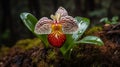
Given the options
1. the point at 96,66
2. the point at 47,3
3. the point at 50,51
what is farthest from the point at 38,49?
the point at 47,3

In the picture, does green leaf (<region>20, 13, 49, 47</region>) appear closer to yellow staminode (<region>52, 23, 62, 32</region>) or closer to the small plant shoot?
the small plant shoot

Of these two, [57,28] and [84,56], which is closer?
[57,28]

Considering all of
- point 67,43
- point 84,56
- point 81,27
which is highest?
point 81,27

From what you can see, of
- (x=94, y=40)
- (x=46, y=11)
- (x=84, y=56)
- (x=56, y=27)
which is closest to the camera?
(x=94, y=40)

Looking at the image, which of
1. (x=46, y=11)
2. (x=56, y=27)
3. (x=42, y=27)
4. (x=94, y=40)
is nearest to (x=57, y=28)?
(x=56, y=27)

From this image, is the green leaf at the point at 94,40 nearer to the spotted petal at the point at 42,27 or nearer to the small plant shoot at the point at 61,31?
the small plant shoot at the point at 61,31

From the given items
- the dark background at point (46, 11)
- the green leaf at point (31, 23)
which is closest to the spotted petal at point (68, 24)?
the green leaf at point (31, 23)

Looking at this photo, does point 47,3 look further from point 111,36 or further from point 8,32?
point 111,36

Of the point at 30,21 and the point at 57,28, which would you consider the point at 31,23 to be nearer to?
the point at 30,21
